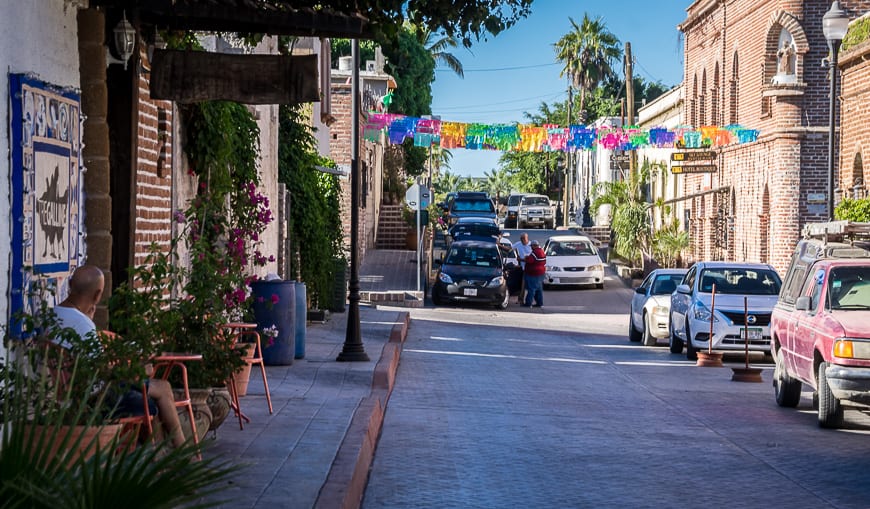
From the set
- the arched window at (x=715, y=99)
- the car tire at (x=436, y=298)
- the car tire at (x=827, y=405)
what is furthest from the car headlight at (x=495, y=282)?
the car tire at (x=827, y=405)

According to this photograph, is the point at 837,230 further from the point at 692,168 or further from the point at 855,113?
the point at 692,168

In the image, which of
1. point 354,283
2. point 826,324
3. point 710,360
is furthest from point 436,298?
point 826,324

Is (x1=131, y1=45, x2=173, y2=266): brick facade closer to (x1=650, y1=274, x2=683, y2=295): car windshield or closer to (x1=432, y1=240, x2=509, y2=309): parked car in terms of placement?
(x1=650, y1=274, x2=683, y2=295): car windshield

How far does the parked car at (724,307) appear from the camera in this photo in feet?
69.6

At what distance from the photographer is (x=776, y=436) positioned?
498 inches

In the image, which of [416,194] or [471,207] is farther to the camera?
[471,207]

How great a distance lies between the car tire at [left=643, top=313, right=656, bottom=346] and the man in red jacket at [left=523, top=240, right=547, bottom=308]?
865 cm

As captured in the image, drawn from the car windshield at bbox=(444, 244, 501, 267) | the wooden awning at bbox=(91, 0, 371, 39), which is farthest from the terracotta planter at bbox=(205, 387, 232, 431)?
the car windshield at bbox=(444, 244, 501, 267)

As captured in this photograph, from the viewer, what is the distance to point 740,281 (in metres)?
22.5

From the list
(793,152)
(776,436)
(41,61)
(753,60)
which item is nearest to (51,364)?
(41,61)

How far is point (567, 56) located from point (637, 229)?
48511 millimetres

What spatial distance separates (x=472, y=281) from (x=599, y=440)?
21680 mm

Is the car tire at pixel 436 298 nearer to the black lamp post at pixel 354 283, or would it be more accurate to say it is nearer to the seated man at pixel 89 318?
the black lamp post at pixel 354 283

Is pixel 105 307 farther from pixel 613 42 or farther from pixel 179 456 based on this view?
pixel 613 42
